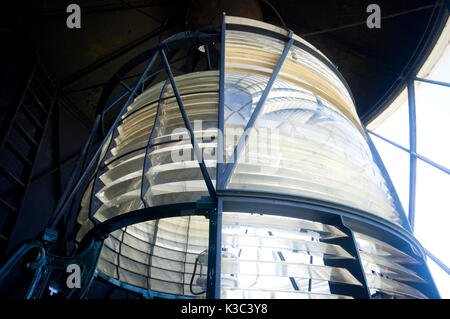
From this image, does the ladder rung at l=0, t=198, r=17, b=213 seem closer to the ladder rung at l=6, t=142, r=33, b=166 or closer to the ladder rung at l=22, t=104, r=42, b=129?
the ladder rung at l=6, t=142, r=33, b=166

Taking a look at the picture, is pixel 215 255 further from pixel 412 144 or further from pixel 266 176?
pixel 412 144

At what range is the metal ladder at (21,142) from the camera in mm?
3812

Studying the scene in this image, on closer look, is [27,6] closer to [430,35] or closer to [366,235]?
[366,235]

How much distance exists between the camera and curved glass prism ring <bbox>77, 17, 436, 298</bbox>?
55.6 inches

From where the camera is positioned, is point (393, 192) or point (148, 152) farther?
point (393, 192)

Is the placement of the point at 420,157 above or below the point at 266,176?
above

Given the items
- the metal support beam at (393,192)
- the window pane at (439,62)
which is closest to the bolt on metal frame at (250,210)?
the metal support beam at (393,192)

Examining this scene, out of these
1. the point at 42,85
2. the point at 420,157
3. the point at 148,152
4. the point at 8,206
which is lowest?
the point at 148,152

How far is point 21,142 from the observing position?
4.43m

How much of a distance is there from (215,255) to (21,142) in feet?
14.2

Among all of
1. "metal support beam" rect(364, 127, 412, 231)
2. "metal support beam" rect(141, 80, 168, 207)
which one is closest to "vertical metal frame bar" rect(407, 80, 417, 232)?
"metal support beam" rect(364, 127, 412, 231)

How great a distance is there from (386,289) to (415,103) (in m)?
3.79

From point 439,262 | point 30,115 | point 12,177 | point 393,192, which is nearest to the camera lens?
point 393,192

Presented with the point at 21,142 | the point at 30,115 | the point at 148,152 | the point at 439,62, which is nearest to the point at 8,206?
the point at 21,142
